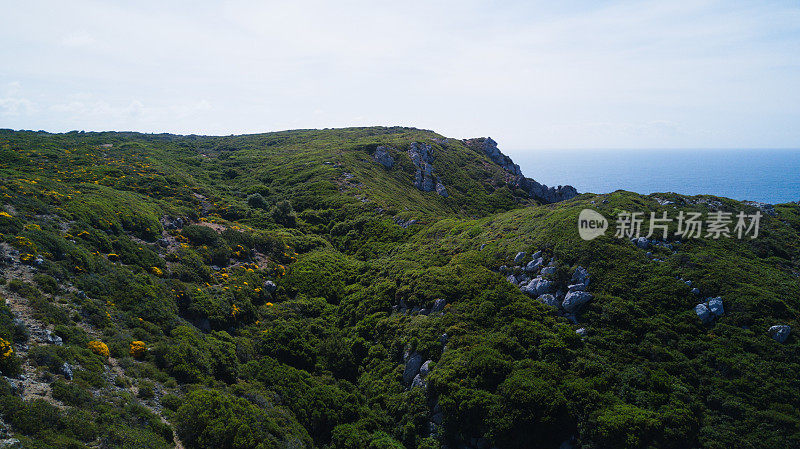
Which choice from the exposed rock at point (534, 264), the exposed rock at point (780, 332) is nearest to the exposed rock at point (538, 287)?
the exposed rock at point (534, 264)

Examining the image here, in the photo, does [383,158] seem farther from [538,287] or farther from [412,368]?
[412,368]

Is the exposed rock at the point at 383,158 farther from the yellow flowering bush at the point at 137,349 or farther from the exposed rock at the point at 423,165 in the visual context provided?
the yellow flowering bush at the point at 137,349

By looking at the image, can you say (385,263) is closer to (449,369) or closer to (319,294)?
(319,294)


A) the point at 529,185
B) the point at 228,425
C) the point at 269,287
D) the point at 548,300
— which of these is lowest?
the point at 228,425

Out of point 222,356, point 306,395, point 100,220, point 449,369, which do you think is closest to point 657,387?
point 449,369

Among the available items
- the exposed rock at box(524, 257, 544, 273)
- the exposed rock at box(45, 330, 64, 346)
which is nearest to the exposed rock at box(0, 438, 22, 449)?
the exposed rock at box(45, 330, 64, 346)

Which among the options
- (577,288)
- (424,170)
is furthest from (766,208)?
(424,170)
